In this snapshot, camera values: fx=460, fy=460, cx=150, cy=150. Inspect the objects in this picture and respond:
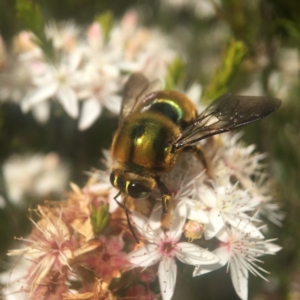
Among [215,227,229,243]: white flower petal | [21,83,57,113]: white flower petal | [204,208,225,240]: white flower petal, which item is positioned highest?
[21,83,57,113]: white flower petal

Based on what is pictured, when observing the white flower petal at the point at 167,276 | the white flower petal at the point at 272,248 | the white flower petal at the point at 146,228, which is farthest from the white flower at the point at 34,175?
the white flower petal at the point at 272,248

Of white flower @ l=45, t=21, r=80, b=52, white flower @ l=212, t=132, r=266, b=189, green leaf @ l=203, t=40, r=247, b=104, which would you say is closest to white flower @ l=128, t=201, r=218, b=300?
white flower @ l=212, t=132, r=266, b=189

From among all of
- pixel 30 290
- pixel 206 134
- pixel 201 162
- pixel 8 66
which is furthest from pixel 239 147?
pixel 8 66

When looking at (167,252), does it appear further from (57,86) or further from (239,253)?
(57,86)

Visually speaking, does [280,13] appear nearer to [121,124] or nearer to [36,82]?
[121,124]

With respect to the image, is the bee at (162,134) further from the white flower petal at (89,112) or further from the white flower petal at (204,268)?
the white flower petal at (89,112)

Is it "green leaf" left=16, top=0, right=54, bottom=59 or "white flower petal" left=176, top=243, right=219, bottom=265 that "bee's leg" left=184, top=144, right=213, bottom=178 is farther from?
"green leaf" left=16, top=0, right=54, bottom=59

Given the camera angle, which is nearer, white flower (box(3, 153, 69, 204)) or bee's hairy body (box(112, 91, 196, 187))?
bee's hairy body (box(112, 91, 196, 187))
